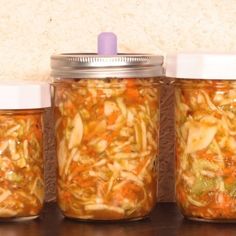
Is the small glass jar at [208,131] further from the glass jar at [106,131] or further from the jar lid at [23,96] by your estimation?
the jar lid at [23,96]

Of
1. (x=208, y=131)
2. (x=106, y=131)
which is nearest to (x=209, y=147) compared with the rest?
(x=208, y=131)

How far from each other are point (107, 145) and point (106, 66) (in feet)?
0.30

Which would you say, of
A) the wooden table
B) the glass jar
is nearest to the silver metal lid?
the glass jar

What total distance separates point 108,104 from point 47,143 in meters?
0.17

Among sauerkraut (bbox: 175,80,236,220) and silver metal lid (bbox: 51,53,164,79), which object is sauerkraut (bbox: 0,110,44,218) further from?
sauerkraut (bbox: 175,80,236,220)

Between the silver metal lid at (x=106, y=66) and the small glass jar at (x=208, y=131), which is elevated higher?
the silver metal lid at (x=106, y=66)

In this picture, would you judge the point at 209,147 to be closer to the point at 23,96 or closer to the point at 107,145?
the point at 107,145

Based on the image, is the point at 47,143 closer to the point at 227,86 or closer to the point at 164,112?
the point at 164,112

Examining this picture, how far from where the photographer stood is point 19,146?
0.84 meters

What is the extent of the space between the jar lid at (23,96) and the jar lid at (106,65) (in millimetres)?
29

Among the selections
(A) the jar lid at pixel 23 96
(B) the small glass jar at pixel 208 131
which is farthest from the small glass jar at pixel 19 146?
(B) the small glass jar at pixel 208 131

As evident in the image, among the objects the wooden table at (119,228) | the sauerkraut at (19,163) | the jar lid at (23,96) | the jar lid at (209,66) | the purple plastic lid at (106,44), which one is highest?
the purple plastic lid at (106,44)

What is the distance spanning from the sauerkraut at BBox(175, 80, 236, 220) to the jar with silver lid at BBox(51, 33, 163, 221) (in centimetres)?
5

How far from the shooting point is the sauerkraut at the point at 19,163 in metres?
0.84
